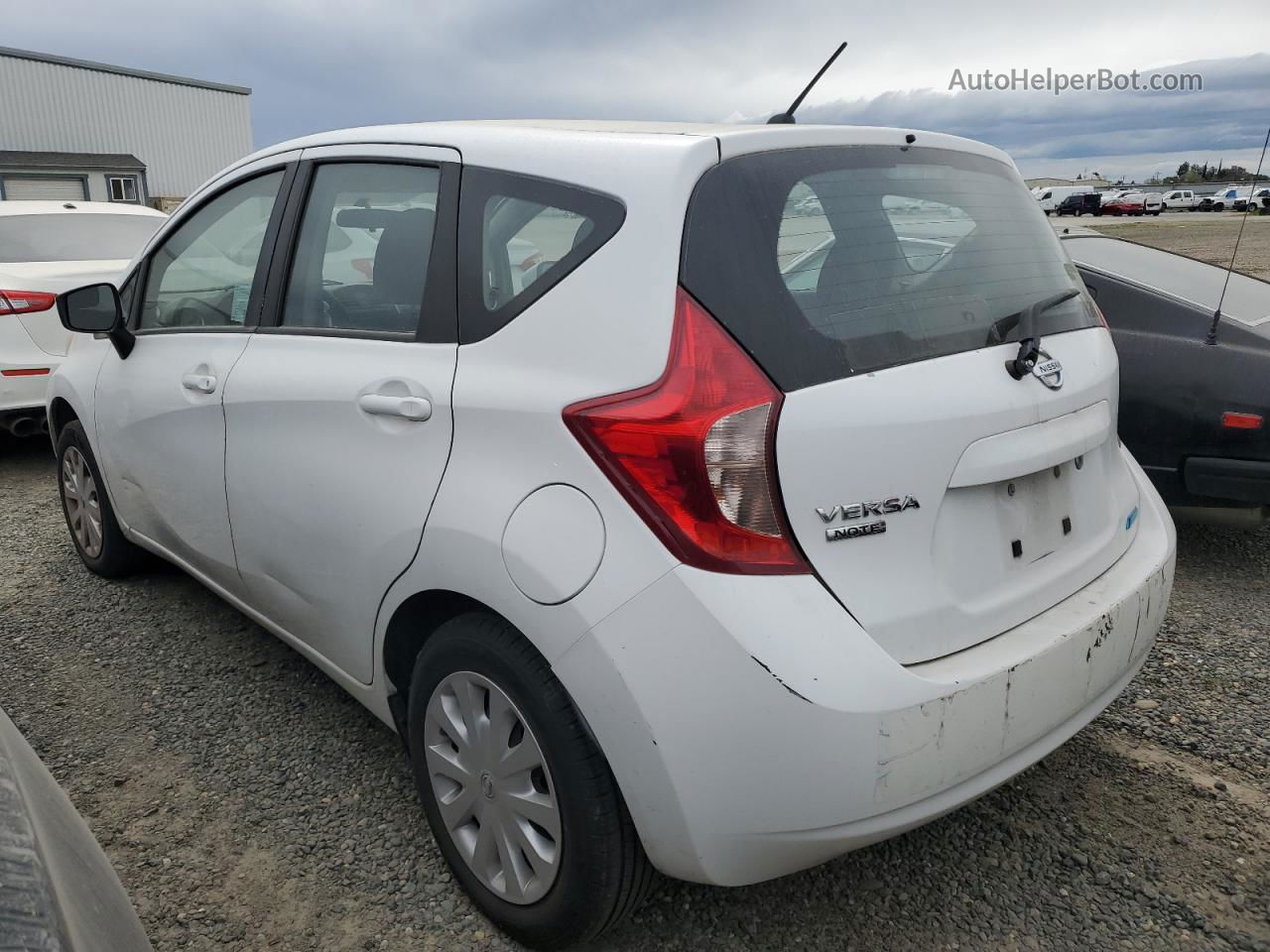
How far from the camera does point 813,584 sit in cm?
167

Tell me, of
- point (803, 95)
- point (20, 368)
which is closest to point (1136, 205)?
point (20, 368)

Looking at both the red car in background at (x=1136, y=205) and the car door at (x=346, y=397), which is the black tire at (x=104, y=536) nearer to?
the car door at (x=346, y=397)

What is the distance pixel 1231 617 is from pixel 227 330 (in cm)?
361

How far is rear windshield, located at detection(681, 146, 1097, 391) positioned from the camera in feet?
5.76

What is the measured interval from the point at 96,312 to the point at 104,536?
1.06 m

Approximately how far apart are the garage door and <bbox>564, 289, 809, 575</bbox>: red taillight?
1603 inches

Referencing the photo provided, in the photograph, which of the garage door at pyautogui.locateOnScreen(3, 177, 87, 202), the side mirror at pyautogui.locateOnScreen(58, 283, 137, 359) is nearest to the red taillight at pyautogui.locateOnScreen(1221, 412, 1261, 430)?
the side mirror at pyautogui.locateOnScreen(58, 283, 137, 359)

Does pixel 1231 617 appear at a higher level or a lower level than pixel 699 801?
lower

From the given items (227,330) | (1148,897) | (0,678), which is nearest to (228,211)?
(227,330)

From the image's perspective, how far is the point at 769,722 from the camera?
1.62 meters

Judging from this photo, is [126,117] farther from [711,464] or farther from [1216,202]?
[1216,202]

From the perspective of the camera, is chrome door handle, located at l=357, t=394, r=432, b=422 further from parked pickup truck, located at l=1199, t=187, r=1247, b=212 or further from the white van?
the white van

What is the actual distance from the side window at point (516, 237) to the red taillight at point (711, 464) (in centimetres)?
36

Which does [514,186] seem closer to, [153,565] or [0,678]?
[0,678]
